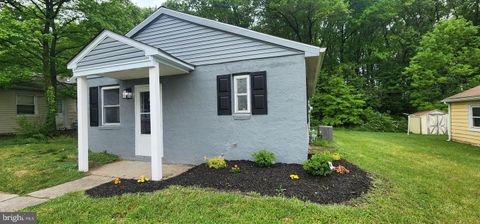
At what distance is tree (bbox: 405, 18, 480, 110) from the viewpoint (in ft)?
51.6

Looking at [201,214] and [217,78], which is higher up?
[217,78]

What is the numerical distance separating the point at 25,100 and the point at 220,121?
1526 centimetres

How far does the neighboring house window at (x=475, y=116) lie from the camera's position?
10531 millimetres

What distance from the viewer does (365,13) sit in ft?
74.8

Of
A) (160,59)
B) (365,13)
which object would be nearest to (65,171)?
(160,59)

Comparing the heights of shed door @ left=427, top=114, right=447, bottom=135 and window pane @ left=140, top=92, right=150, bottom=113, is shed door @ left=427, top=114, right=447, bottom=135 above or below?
below

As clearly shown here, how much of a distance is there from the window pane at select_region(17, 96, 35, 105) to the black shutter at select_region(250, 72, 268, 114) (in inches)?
628

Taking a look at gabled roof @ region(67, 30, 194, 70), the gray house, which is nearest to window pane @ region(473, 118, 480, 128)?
the gray house

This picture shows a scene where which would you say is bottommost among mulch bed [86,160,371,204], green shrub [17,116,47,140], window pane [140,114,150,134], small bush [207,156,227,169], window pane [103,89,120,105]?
mulch bed [86,160,371,204]

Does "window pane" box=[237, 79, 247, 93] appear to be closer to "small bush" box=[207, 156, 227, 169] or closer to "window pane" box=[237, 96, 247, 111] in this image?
"window pane" box=[237, 96, 247, 111]

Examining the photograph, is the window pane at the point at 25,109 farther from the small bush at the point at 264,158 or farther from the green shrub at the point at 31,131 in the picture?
the small bush at the point at 264,158

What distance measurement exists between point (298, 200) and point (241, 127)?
2.74m

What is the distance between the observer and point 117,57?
558 centimetres

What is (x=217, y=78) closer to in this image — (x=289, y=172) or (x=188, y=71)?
(x=188, y=71)
